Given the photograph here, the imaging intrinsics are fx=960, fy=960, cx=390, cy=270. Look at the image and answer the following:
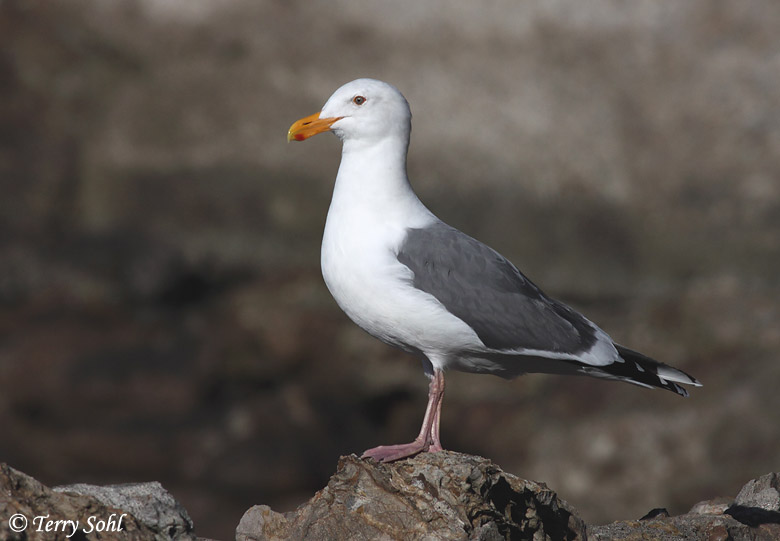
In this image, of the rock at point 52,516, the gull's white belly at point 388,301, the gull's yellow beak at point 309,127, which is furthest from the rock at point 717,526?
the gull's yellow beak at point 309,127

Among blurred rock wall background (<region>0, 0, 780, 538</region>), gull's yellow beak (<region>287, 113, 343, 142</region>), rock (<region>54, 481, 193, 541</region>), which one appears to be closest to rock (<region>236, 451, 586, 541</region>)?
rock (<region>54, 481, 193, 541</region>)

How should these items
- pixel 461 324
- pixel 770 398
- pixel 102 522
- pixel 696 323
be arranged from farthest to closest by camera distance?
pixel 696 323 < pixel 770 398 < pixel 461 324 < pixel 102 522

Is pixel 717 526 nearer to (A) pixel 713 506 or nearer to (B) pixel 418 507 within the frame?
(A) pixel 713 506

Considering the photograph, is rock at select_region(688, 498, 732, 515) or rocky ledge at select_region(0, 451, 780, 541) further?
rock at select_region(688, 498, 732, 515)

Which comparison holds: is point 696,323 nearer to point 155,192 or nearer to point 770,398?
point 770,398

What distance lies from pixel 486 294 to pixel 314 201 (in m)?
6.14

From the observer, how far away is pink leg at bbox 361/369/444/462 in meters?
4.39

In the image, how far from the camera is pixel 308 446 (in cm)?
1079

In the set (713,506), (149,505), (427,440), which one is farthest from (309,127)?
(713,506)

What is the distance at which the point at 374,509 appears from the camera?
3725mm

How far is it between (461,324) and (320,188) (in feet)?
20.6

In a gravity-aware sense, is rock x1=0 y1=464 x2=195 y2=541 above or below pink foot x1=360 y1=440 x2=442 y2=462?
below

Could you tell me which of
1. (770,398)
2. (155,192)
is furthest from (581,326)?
(155,192)

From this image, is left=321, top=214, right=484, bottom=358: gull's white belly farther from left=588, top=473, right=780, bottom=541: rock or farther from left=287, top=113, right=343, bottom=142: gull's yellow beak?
left=588, top=473, right=780, bottom=541: rock
